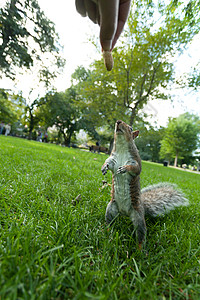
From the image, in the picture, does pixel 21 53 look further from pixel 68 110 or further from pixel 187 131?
pixel 187 131

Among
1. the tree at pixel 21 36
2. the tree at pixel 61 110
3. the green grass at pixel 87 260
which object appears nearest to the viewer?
the green grass at pixel 87 260

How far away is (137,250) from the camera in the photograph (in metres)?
0.98

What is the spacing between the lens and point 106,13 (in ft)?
2.84

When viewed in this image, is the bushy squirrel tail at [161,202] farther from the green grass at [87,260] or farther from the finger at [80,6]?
the finger at [80,6]

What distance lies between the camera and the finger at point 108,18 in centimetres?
82

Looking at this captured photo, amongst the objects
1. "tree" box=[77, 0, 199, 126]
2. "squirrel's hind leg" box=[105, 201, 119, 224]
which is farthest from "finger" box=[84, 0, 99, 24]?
"tree" box=[77, 0, 199, 126]

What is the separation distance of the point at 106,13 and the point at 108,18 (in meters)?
0.03

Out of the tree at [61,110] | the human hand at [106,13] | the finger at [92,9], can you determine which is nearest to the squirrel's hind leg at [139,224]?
the human hand at [106,13]

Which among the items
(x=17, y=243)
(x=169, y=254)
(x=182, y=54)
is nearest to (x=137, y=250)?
(x=169, y=254)

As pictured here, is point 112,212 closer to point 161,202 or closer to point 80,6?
point 161,202

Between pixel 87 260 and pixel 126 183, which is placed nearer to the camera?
pixel 87 260

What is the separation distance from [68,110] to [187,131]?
21073 millimetres

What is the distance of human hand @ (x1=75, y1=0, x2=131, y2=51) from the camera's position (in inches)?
33.2

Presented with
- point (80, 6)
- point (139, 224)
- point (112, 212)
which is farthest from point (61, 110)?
point (139, 224)
